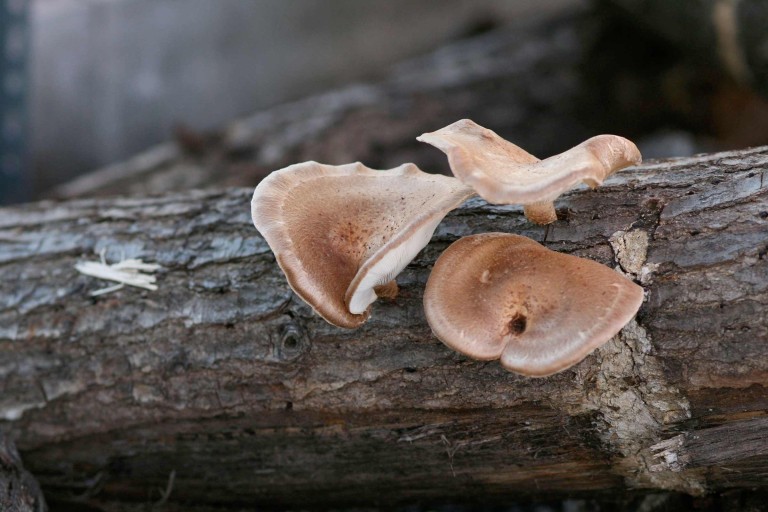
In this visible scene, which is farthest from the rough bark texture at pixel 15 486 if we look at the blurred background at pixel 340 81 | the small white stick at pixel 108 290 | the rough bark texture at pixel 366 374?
the blurred background at pixel 340 81

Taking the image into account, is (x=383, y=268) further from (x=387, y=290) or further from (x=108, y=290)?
(x=108, y=290)

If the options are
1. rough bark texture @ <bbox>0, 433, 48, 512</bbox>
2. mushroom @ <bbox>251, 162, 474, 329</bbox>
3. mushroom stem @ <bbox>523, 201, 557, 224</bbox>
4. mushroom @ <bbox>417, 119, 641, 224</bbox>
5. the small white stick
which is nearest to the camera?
mushroom @ <bbox>417, 119, 641, 224</bbox>

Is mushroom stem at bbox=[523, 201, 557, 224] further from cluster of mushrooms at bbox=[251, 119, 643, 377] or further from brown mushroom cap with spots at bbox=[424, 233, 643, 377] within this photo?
brown mushroom cap with spots at bbox=[424, 233, 643, 377]

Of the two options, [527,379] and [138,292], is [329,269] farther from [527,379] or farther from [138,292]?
[138,292]

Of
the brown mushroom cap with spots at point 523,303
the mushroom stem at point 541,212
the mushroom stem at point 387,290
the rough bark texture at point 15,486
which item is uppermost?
the mushroom stem at point 541,212

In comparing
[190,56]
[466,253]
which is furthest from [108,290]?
[190,56]

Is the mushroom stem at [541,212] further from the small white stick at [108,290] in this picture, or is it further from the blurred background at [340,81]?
the blurred background at [340,81]

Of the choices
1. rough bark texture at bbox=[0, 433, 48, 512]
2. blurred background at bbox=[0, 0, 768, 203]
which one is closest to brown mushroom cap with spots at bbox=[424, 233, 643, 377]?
rough bark texture at bbox=[0, 433, 48, 512]

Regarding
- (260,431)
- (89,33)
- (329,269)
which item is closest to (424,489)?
(260,431)
